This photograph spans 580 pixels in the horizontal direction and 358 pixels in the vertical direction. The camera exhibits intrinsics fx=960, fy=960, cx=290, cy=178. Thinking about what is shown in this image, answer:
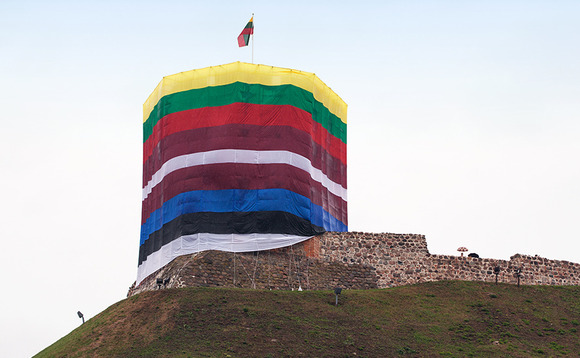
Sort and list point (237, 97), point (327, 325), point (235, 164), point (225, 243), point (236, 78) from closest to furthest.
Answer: point (327, 325) < point (225, 243) < point (235, 164) < point (237, 97) < point (236, 78)

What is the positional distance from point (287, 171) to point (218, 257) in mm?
8038

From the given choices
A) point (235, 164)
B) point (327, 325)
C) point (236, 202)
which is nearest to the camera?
point (327, 325)

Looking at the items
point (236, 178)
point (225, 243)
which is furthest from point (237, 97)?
point (225, 243)

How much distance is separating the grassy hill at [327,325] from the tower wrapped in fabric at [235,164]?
6.70 meters

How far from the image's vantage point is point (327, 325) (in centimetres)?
5578

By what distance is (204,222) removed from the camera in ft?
213

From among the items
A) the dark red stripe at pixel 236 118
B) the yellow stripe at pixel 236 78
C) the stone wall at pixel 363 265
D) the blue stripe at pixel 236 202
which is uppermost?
the yellow stripe at pixel 236 78

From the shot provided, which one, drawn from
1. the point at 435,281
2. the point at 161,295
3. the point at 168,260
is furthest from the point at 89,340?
the point at 435,281

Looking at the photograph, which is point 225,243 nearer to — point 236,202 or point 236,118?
point 236,202

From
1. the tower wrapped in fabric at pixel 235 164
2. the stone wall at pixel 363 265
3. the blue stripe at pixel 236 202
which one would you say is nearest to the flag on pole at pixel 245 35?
the tower wrapped in fabric at pixel 235 164

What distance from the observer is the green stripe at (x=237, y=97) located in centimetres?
6825

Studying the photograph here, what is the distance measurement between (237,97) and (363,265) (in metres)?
14.8

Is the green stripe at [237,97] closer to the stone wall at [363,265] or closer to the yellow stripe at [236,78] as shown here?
the yellow stripe at [236,78]

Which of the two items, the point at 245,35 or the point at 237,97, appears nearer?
the point at 237,97
